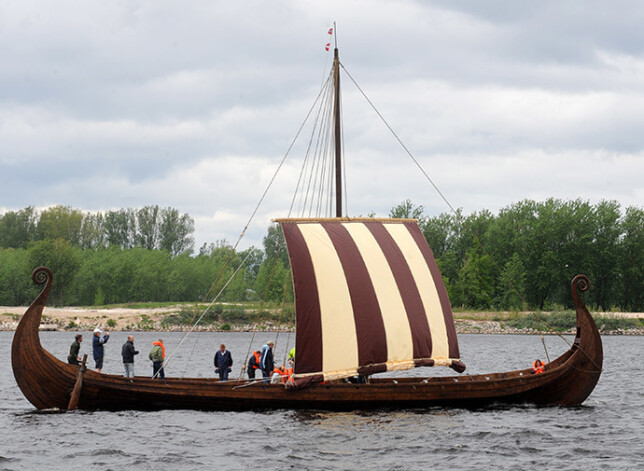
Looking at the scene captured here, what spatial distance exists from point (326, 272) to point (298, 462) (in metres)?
8.73

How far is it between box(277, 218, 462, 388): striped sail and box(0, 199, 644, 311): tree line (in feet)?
211

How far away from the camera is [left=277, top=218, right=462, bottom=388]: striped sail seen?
28281 mm

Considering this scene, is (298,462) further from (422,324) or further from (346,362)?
(422,324)

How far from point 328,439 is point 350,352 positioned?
4795 mm

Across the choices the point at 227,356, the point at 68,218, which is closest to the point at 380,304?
the point at 227,356

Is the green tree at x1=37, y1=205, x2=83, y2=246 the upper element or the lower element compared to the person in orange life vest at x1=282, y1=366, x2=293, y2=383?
upper

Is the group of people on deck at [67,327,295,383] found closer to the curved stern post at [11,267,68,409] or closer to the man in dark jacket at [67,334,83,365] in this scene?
the man in dark jacket at [67,334,83,365]

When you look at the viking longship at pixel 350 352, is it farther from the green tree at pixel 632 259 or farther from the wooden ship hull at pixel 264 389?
the green tree at pixel 632 259

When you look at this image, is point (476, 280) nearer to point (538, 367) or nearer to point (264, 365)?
point (538, 367)

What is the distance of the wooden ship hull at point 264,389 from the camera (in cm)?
2669

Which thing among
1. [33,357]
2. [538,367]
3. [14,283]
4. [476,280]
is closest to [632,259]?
[476,280]

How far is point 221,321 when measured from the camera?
10350 cm

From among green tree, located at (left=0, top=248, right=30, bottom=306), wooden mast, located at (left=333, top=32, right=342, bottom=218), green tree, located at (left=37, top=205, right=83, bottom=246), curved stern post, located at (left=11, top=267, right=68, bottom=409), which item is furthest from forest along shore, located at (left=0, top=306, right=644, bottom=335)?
curved stern post, located at (left=11, top=267, right=68, bottom=409)

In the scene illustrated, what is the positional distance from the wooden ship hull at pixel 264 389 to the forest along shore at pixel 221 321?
217ft
